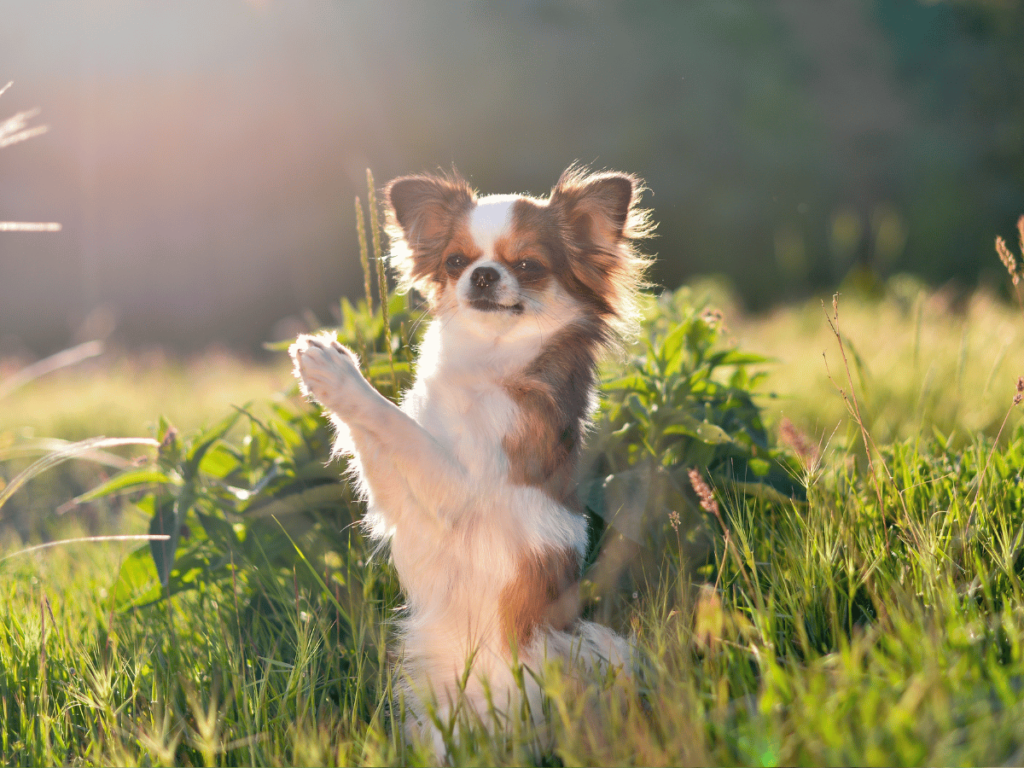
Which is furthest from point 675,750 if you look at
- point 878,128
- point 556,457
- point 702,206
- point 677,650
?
point 878,128

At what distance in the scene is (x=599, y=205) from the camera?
292 cm

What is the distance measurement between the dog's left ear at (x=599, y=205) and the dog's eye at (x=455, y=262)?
0.42m

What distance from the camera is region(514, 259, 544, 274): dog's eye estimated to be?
2.79 metres

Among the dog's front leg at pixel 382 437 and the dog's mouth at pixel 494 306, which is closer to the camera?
the dog's front leg at pixel 382 437

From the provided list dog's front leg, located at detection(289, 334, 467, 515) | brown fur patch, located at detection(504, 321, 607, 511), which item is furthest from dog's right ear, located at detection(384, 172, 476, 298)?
dog's front leg, located at detection(289, 334, 467, 515)

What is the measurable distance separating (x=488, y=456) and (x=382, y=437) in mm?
340

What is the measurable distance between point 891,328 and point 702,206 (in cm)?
1013

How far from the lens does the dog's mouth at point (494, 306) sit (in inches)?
104

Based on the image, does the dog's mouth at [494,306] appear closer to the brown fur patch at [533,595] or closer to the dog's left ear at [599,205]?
the dog's left ear at [599,205]

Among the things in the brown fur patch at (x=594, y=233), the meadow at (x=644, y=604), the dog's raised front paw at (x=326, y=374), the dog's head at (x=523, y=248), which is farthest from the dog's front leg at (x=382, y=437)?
the brown fur patch at (x=594, y=233)

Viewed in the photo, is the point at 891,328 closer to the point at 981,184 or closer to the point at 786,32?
the point at 981,184

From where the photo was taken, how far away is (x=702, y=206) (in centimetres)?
1680

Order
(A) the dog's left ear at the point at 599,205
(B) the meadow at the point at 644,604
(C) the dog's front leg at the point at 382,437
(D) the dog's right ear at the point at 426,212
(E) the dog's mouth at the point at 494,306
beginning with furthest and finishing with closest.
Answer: (D) the dog's right ear at the point at 426,212, (A) the dog's left ear at the point at 599,205, (E) the dog's mouth at the point at 494,306, (C) the dog's front leg at the point at 382,437, (B) the meadow at the point at 644,604

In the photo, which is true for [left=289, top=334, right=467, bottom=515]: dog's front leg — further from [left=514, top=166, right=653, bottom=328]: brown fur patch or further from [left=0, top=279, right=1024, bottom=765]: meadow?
[left=514, top=166, right=653, bottom=328]: brown fur patch
